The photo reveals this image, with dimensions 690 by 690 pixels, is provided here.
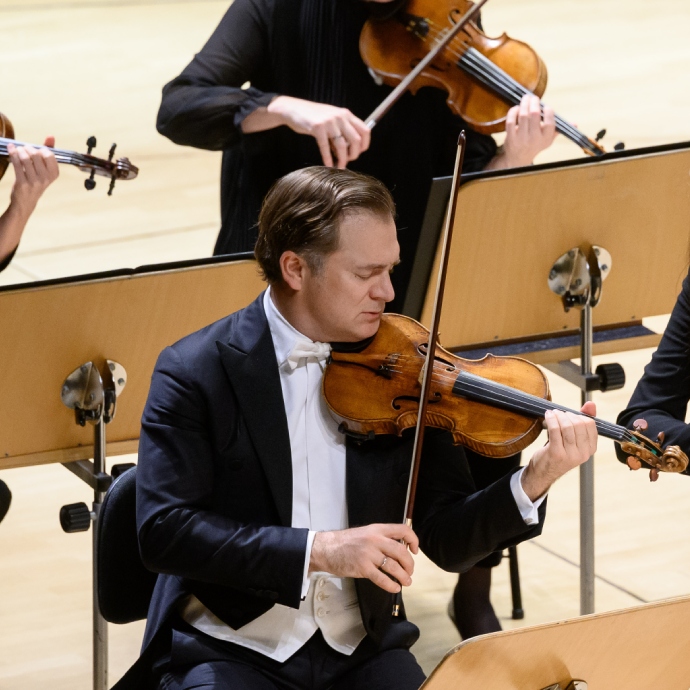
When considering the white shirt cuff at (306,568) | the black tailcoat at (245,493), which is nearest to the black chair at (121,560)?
the black tailcoat at (245,493)

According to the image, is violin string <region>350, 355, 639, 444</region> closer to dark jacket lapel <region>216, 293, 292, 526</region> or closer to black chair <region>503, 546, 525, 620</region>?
dark jacket lapel <region>216, 293, 292, 526</region>

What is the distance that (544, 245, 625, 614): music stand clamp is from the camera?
2381mm

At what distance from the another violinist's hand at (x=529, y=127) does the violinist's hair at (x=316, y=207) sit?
78 cm

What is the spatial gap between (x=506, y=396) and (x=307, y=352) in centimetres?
27

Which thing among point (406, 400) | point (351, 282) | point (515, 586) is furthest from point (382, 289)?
point (515, 586)

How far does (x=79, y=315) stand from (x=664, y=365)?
0.92 meters

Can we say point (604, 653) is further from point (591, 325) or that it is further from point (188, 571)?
point (591, 325)

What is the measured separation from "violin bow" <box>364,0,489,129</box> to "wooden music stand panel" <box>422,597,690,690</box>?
1209 millimetres

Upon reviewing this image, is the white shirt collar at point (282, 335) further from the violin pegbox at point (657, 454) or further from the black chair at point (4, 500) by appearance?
the black chair at point (4, 500)

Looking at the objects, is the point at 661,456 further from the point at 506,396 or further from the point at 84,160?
the point at 84,160

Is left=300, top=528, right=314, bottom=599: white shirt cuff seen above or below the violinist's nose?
below

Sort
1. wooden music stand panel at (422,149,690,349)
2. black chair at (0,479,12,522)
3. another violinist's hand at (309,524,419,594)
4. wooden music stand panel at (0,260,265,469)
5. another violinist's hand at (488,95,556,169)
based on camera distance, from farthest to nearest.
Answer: another violinist's hand at (488,95,556,169) < black chair at (0,479,12,522) < wooden music stand panel at (422,149,690,349) < wooden music stand panel at (0,260,265,469) < another violinist's hand at (309,524,419,594)

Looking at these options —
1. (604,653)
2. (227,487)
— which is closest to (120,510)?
(227,487)

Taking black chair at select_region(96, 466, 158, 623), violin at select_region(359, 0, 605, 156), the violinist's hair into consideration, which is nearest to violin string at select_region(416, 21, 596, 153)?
violin at select_region(359, 0, 605, 156)
